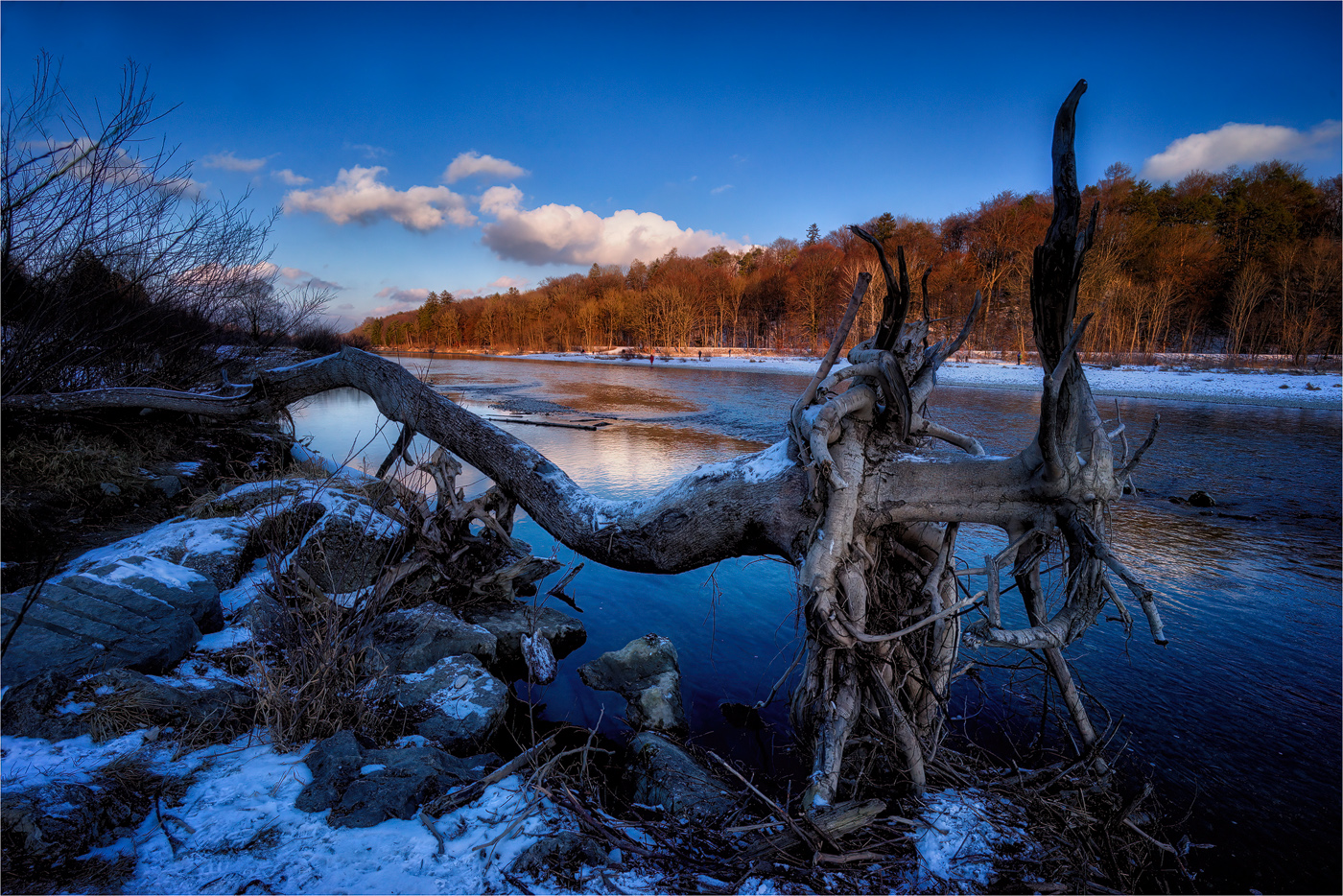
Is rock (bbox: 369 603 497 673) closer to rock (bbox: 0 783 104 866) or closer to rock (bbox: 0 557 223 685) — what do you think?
rock (bbox: 0 557 223 685)

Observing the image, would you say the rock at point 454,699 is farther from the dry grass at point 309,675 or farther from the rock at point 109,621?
the rock at point 109,621

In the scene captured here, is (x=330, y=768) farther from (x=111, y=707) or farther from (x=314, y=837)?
(x=111, y=707)

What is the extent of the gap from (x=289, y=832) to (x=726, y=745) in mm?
2527

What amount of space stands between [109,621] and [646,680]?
3235 mm

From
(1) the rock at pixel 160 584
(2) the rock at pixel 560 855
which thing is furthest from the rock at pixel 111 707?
(2) the rock at pixel 560 855

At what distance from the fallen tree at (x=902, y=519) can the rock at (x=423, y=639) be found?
150 centimetres

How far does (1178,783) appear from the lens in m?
3.57

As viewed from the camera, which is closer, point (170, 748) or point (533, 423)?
point (170, 748)

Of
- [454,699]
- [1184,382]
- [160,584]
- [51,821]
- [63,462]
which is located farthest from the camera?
[1184,382]

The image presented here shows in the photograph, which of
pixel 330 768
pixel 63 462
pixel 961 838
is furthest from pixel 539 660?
pixel 63 462

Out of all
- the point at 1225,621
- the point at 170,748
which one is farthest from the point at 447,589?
the point at 1225,621

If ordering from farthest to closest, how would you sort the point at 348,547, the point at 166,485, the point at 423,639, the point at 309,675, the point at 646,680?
the point at 166,485 < the point at 348,547 < the point at 646,680 < the point at 423,639 < the point at 309,675

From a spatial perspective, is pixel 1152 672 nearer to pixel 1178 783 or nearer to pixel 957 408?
pixel 1178 783

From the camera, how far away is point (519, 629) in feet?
16.1
